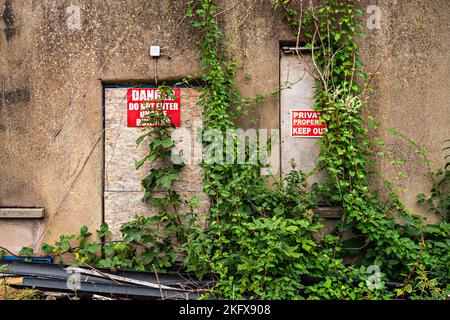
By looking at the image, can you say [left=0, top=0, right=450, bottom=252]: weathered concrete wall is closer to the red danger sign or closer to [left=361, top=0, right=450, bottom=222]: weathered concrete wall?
[left=361, top=0, right=450, bottom=222]: weathered concrete wall

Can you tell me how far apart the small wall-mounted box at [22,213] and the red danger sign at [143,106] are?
152 centimetres

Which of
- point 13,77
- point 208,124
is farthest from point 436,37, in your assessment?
point 13,77

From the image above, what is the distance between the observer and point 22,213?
509cm

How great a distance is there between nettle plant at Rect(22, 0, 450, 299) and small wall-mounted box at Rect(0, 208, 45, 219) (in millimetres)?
409

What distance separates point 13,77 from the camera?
17.1 feet

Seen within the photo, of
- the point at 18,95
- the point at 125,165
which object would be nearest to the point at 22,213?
the point at 125,165

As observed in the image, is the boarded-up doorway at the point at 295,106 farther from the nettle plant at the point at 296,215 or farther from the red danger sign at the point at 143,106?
the red danger sign at the point at 143,106

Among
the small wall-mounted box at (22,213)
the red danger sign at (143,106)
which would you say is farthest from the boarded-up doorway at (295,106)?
the small wall-mounted box at (22,213)

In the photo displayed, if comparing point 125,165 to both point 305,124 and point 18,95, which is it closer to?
point 18,95

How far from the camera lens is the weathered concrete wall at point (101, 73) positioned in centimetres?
508

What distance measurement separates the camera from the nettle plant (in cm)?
433

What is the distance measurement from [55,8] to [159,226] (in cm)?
297

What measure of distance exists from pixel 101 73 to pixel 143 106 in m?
0.67
